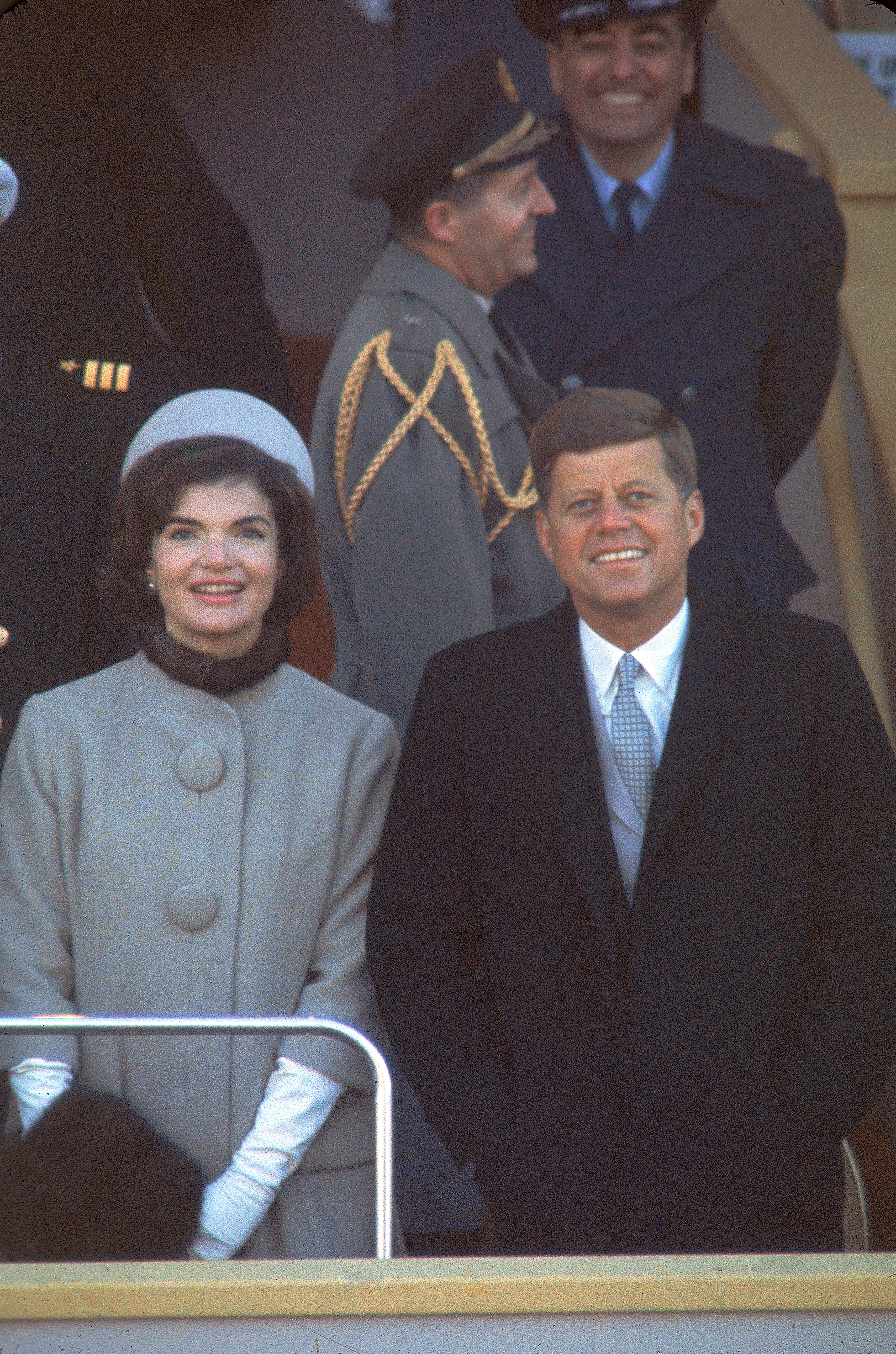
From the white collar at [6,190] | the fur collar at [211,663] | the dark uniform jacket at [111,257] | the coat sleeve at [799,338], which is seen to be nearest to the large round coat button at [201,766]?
the fur collar at [211,663]

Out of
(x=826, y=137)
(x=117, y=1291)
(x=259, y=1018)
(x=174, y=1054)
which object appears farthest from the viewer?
(x=826, y=137)

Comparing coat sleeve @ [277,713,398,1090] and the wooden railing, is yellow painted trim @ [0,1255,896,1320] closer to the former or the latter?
coat sleeve @ [277,713,398,1090]

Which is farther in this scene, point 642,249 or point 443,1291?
point 642,249

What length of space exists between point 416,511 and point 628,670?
781 millimetres

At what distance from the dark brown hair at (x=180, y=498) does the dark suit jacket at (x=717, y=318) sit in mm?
1165

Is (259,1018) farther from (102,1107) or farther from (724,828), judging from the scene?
(724,828)

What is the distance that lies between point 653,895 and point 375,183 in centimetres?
175

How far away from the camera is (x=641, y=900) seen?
10.5ft

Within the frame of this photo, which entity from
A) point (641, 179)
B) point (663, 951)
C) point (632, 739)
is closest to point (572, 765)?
point (632, 739)

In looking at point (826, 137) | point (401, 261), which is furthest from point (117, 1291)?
point (826, 137)

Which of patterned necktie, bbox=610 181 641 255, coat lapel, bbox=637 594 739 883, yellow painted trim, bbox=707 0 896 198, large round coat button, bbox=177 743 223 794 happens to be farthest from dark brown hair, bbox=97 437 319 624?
yellow painted trim, bbox=707 0 896 198

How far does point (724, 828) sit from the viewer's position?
3.22m

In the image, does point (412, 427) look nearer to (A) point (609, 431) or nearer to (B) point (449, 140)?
(B) point (449, 140)

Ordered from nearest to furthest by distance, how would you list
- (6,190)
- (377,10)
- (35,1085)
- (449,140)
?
1. (35,1085)
2. (6,190)
3. (449,140)
4. (377,10)
